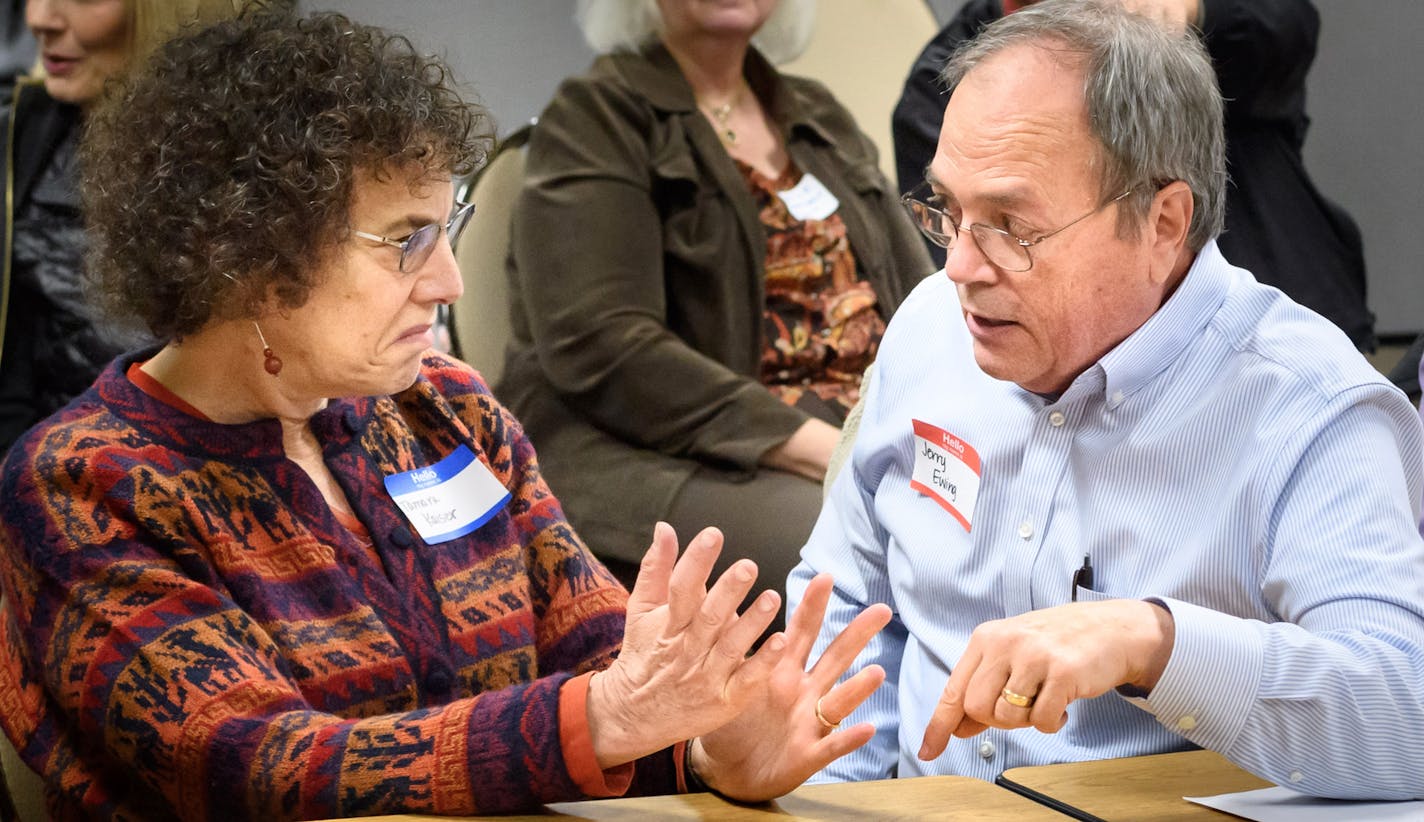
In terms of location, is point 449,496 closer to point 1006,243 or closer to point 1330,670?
point 1006,243

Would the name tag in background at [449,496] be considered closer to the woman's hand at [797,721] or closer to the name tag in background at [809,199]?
the woman's hand at [797,721]

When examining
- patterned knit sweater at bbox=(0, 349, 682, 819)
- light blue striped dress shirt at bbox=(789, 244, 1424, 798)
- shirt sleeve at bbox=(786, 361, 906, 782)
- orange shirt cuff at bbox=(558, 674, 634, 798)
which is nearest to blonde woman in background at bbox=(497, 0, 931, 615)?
shirt sleeve at bbox=(786, 361, 906, 782)

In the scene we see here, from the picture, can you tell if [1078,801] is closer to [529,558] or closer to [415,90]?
[529,558]

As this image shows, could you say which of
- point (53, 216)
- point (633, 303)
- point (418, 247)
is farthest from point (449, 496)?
point (53, 216)

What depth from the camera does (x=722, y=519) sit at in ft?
9.46

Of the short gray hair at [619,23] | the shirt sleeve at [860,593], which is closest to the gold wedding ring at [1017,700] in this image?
the shirt sleeve at [860,593]

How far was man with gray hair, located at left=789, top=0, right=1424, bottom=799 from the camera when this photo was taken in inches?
54.6

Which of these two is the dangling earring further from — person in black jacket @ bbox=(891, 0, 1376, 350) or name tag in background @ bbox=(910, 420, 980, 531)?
person in black jacket @ bbox=(891, 0, 1376, 350)

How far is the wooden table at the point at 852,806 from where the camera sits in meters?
1.32

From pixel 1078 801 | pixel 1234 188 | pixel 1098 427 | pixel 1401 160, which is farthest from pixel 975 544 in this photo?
pixel 1401 160

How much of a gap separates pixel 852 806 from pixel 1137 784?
10.7 inches

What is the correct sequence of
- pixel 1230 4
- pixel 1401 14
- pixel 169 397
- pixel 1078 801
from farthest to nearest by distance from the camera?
pixel 1401 14 → pixel 1230 4 → pixel 169 397 → pixel 1078 801

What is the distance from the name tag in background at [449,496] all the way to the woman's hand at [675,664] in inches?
17.1

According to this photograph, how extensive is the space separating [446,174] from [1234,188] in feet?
5.66
